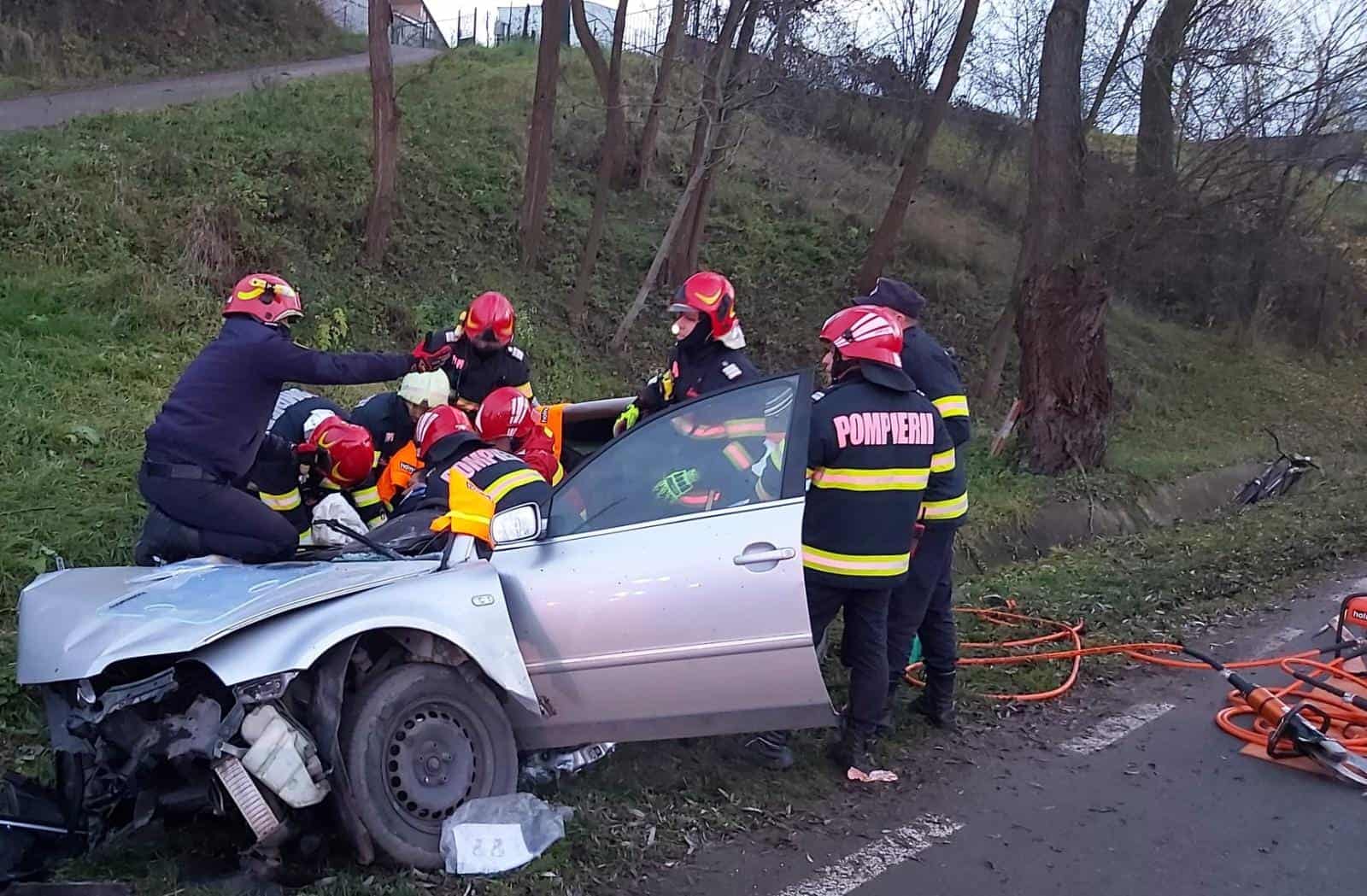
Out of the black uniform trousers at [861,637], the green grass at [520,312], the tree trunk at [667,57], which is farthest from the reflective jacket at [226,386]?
the tree trunk at [667,57]

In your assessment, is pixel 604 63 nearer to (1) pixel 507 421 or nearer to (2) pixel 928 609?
(1) pixel 507 421

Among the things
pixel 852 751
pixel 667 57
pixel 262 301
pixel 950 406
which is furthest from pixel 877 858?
pixel 667 57

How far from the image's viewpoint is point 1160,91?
16.2 m

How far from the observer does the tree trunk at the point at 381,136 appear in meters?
11.8

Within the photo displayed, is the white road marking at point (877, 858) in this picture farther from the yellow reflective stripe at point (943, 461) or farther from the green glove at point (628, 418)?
the green glove at point (628, 418)

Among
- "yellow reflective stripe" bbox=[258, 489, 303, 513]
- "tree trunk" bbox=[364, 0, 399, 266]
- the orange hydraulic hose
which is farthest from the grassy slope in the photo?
the orange hydraulic hose

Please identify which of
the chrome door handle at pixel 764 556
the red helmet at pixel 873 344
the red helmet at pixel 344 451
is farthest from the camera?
the red helmet at pixel 344 451

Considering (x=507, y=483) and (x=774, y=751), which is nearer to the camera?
(x=507, y=483)

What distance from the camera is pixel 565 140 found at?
18.9 m

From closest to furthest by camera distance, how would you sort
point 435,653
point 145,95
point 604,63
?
point 435,653, point 604,63, point 145,95

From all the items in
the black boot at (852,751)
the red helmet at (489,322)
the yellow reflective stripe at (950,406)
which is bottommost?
the black boot at (852,751)

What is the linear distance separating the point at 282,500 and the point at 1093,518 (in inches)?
320

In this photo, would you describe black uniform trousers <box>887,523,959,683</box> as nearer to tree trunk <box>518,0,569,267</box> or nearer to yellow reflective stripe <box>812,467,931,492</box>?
yellow reflective stripe <box>812,467,931,492</box>

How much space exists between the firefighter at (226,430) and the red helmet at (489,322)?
1258 mm
